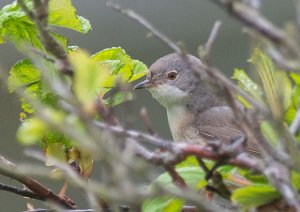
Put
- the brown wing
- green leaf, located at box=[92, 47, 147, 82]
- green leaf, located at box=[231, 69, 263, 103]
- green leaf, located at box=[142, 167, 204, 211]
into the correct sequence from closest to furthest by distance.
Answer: green leaf, located at box=[142, 167, 204, 211] < green leaf, located at box=[231, 69, 263, 103] < green leaf, located at box=[92, 47, 147, 82] < the brown wing

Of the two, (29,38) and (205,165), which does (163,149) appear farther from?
(29,38)

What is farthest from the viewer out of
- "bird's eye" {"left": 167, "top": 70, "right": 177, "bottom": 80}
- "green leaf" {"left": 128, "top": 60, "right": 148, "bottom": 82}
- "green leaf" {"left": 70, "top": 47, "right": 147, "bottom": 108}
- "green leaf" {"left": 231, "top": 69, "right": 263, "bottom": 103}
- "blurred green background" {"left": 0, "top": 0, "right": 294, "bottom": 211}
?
"blurred green background" {"left": 0, "top": 0, "right": 294, "bottom": 211}

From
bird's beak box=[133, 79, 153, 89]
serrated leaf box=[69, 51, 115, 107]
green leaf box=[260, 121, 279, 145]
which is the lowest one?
serrated leaf box=[69, 51, 115, 107]

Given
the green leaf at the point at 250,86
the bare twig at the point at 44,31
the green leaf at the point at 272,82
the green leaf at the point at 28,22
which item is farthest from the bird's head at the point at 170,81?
the bare twig at the point at 44,31

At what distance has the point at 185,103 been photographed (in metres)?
4.02

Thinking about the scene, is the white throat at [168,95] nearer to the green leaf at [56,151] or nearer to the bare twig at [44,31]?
the green leaf at [56,151]

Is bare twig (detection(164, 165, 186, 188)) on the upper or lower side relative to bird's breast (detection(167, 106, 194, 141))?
lower

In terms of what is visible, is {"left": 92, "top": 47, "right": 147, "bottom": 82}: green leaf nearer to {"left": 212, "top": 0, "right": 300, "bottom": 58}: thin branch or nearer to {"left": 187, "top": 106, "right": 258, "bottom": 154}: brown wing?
{"left": 212, "top": 0, "right": 300, "bottom": 58}: thin branch

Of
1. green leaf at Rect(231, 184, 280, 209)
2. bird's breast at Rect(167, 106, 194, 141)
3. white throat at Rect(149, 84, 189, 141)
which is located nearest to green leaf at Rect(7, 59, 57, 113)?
green leaf at Rect(231, 184, 280, 209)

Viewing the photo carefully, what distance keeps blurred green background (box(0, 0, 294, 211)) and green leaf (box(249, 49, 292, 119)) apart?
4395 millimetres

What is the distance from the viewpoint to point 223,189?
1334 mm

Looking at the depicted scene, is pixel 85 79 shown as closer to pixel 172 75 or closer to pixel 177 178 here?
pixel 177 178

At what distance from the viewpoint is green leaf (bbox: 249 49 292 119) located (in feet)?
4.32

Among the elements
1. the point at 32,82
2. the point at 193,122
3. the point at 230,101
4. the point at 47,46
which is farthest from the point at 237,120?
the point at 193,122
